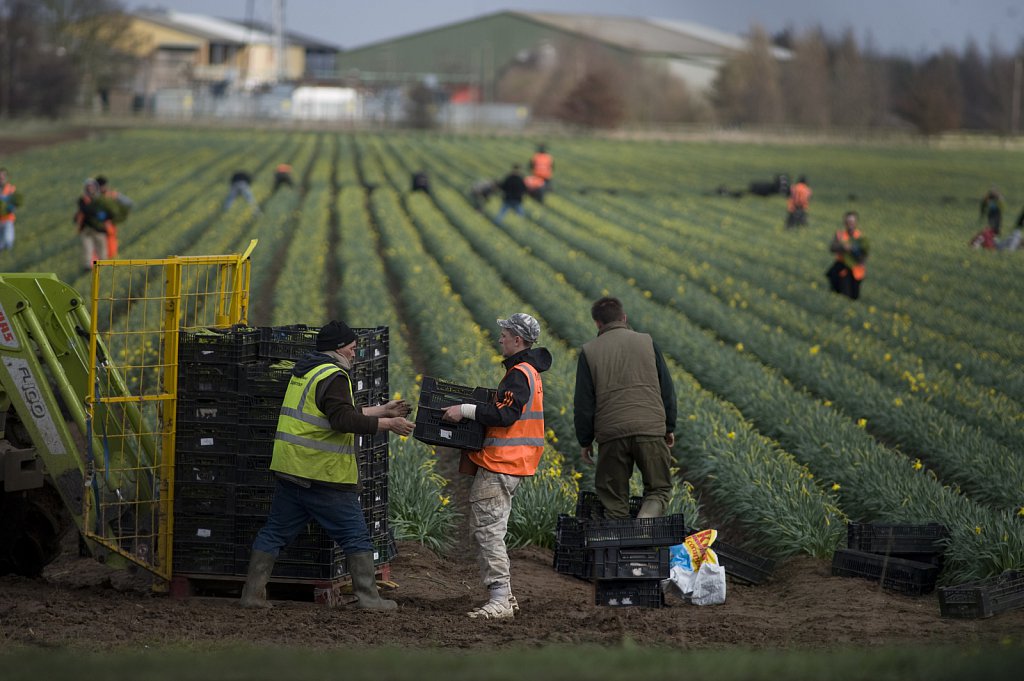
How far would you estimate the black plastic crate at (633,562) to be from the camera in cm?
791

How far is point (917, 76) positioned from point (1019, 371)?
89.5 m

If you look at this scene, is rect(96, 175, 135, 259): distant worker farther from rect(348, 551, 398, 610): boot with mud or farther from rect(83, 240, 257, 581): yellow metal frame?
rect(348, 551, 398, 610): boot with mud

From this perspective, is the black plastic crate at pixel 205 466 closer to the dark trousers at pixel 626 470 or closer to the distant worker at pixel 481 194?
the dark trousers at pixel 626 470

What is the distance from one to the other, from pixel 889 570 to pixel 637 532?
5.59 feet

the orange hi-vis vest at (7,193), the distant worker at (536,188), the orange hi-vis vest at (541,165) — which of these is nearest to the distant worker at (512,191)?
the orange hi-vis vest at (541,165)

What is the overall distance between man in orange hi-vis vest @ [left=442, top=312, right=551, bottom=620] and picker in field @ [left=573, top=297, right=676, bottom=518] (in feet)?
2.78

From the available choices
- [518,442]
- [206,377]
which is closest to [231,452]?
[206,377]

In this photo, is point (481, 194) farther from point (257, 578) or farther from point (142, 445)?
point (257, 578)

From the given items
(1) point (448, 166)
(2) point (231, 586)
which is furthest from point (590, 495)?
(1) point (448, 166)

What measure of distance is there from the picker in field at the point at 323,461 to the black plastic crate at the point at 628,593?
1300mm

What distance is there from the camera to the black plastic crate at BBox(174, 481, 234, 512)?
7926mm

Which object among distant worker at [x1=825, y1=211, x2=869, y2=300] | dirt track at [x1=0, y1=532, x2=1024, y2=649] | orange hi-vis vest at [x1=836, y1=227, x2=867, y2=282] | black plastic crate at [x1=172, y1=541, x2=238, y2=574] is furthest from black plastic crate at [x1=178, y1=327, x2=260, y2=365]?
orange hi-vis vest at [x1=836, y1=227, x2=867, y2=282]

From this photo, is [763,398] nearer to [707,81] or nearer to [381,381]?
[381,381]

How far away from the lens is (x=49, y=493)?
8500 mm
